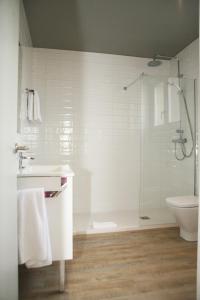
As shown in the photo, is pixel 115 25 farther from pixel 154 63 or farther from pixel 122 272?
pixel 122 272

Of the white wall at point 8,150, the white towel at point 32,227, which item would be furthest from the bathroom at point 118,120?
the white wall at point 8,150

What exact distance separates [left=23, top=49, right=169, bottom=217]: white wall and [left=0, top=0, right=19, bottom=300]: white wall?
6.16 feet

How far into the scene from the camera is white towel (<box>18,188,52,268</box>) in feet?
4.57

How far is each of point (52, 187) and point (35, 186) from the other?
4.7 inches

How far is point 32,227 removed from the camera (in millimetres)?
1406

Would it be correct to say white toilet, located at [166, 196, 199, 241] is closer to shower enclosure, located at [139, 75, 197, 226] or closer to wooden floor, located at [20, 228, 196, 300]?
wooden floor, located at [20, 228, 196, 300]

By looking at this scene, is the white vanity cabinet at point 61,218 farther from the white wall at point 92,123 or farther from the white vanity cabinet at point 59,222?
the white wall at point 92,123

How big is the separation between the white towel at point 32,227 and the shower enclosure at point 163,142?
1.96m

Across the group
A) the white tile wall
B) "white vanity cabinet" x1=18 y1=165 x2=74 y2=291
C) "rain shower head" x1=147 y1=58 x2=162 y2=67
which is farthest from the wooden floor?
"rain shower head" x1=147 y1=58 x2=162 y2=67

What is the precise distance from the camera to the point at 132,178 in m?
3.39

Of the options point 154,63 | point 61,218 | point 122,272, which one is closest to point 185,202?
point 122,272

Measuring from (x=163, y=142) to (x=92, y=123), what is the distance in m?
Result: 1.14

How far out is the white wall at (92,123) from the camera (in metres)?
3.08

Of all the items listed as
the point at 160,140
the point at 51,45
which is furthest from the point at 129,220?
the point at 51,45
